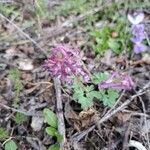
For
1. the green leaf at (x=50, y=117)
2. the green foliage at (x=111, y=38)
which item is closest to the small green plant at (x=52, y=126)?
the green leaf at (x=50, y=117)

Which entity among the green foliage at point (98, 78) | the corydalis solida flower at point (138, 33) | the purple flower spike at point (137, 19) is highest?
the purple flower spike at point (137, 19)

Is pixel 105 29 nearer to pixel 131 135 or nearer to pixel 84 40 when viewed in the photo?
pixel 84 40

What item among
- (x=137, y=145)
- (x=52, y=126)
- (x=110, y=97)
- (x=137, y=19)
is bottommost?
(x=137, y=145)

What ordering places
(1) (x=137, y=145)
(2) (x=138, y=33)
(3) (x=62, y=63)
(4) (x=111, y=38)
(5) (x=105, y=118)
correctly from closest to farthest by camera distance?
(3) (x=62, y=63) < (1) (x=137, y=145) < (5) (x=105, y=118) < (2) (x=138, y=33) < (4) (x=111, y=38)

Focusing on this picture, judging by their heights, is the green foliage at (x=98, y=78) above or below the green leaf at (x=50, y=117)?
above

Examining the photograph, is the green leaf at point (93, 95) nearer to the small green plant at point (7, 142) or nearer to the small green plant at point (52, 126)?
the small green plant at point (52, 126)

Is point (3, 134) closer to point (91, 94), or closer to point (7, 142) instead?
point (7, 142)

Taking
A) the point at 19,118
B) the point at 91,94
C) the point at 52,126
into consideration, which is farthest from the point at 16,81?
the point at 91,94
